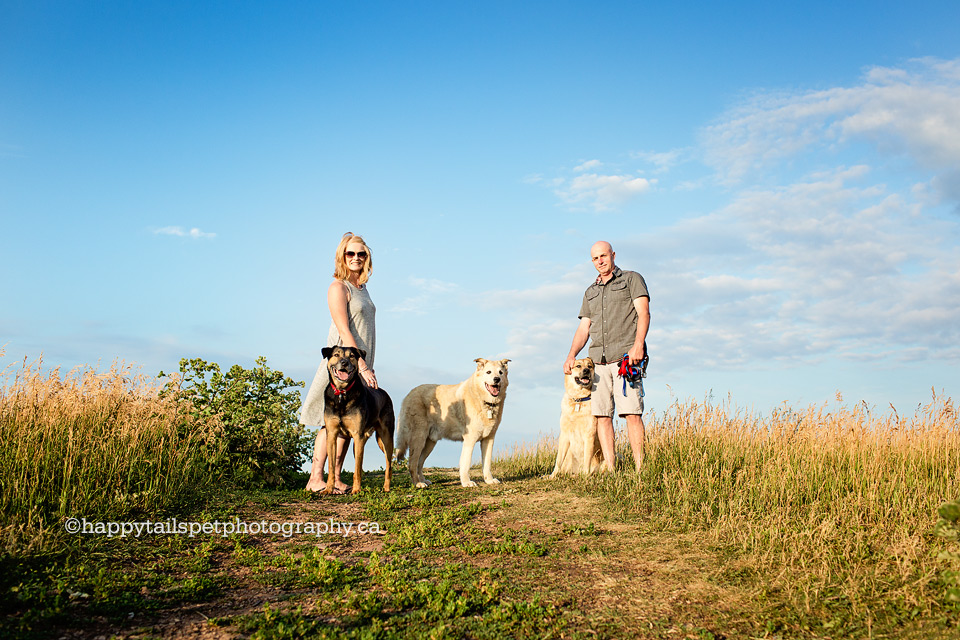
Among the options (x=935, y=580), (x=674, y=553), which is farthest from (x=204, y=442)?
(x=935, y=580)

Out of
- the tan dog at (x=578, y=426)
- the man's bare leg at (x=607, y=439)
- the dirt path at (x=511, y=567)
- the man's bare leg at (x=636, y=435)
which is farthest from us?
the tan dog at (x=578, y=426)

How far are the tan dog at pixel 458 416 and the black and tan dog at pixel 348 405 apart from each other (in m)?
1.10

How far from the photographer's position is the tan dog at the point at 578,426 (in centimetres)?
884

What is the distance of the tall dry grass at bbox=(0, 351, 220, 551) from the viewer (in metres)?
6.20

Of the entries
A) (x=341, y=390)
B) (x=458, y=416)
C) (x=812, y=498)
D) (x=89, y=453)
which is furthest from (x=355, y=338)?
(x=812, y=498)

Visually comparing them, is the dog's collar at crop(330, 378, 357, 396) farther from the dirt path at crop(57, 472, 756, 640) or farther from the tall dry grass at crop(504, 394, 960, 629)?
the tall dry grass at crop(504, 394, 960, 629)

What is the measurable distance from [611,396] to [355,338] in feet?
11.7

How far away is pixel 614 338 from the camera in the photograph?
838 cm

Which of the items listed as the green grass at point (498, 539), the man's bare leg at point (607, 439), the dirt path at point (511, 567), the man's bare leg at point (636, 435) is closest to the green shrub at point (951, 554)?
the green grass at point (498, 539)

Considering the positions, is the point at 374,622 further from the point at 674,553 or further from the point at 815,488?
the point at 815,488

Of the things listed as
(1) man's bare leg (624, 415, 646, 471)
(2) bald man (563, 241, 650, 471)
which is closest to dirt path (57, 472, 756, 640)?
(1) man's bare leg (624, 415, 646, 471)

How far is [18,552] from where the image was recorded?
5219 millimetres

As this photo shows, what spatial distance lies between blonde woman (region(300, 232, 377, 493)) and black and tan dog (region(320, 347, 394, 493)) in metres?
0.20

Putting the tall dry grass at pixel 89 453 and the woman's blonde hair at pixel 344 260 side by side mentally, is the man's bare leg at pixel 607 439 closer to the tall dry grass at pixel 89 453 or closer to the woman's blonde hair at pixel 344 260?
the woman's blonde hair at pixel 344 260
